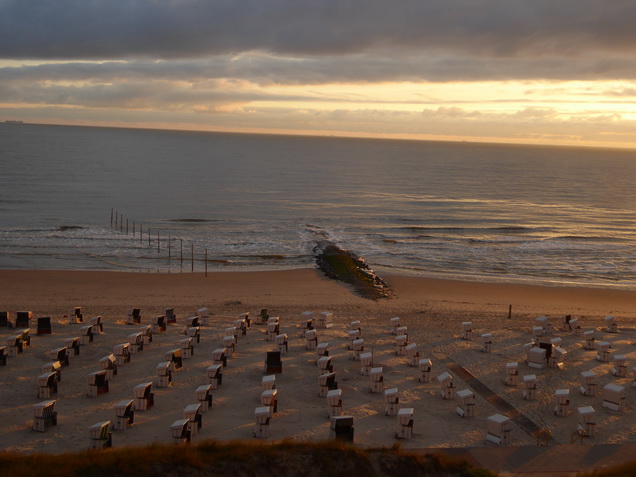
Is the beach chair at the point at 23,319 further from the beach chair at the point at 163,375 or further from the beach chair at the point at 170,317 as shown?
the beach chair at the point at 163,375

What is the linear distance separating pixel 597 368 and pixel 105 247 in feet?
111

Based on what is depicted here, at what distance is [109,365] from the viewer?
1711 cm

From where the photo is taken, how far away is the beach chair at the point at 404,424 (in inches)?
538

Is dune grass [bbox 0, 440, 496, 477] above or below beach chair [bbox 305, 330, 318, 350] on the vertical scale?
above

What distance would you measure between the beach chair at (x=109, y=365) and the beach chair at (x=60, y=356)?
1487mm

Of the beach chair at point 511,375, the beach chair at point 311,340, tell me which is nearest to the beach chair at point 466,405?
the beach chair at point 511,375

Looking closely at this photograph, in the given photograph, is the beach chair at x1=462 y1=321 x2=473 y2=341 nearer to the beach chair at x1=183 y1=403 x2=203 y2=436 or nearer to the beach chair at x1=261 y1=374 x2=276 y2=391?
the beach chair at x1=261 y1=374 x2=276 y2=391

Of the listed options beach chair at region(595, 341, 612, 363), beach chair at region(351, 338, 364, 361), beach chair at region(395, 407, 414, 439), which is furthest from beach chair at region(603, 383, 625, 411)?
beach chair at region(351, 338, 364, 361)

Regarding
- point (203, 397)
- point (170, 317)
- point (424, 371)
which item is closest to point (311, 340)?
point (424, 371)

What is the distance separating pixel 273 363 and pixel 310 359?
6.07 ft

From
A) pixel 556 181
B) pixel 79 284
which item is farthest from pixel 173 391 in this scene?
pixel 556 181

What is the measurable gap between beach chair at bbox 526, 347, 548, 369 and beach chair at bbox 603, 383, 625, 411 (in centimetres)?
319

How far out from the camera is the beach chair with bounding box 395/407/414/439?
1367 cm

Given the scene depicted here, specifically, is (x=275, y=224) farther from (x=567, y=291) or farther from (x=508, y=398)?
(x=508, y=398)
